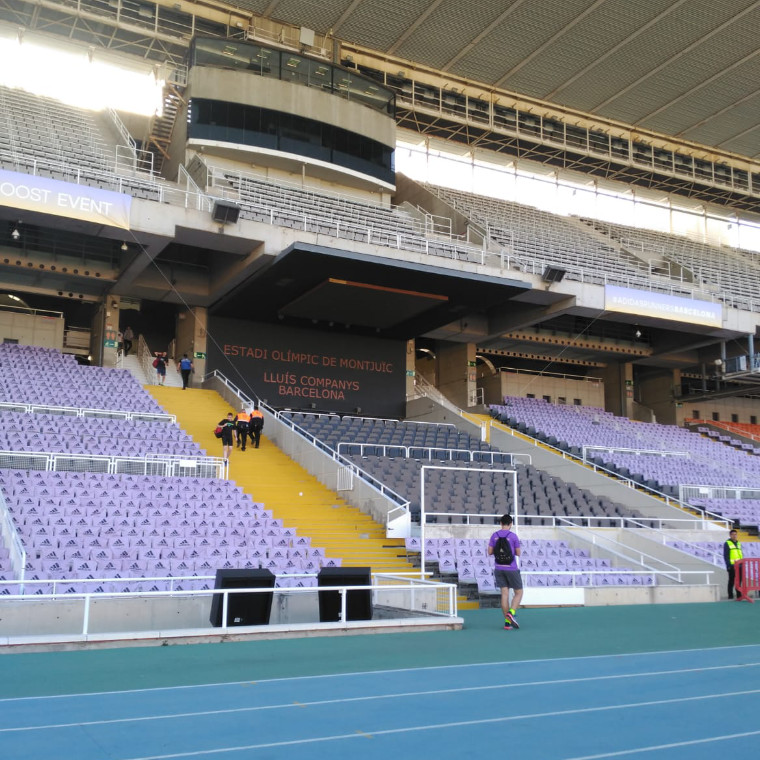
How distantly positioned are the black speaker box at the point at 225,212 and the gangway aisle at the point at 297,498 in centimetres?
504

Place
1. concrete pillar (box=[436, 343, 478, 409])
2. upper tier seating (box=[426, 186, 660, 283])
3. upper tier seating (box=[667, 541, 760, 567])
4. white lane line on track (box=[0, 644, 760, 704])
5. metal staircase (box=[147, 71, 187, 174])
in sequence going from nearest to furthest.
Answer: white lane line on track (box=[0, 644, 760, 704]) < upper tier seating (box=[667, 541, 760, 567]) < metal staircase (box=[147, 71, 187, 174]) < upper tier seating (box=[426, 186, 660, 283]) < concrete pillar (box=[436, 343, 478, 409])

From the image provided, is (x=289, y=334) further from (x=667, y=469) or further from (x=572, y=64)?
(x=572, y=64)

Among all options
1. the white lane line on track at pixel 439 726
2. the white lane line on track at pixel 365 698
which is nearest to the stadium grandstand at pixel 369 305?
the white lane line on track at pixel 365 698

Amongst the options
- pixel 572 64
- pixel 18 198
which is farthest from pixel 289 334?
pixel 572 64

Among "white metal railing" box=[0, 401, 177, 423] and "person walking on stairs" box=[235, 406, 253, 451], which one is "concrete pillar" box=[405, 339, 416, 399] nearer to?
"person walking on stairs" box=[235, 406, 253, 451]

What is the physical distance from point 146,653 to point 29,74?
28430mm

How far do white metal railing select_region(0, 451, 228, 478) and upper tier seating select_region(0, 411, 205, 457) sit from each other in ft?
2.23

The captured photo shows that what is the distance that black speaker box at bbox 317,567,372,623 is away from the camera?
10141mm

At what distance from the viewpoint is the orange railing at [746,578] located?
14.4 m

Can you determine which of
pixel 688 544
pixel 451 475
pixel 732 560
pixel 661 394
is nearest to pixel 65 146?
pixel 451 475

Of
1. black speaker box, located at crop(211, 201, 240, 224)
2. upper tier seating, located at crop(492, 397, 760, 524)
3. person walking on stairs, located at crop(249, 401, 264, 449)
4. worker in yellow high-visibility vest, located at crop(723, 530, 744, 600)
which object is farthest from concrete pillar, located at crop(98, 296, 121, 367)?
worker in yellow high-visibility vest, located at crop(723, 530, 744, 600)

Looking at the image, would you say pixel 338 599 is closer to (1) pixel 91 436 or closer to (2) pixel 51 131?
(1) pixel 91 436

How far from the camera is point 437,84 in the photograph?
114 feet

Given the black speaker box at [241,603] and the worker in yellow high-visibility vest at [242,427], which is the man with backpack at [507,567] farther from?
the worker in yellow high-visibility vest at [242,427]
